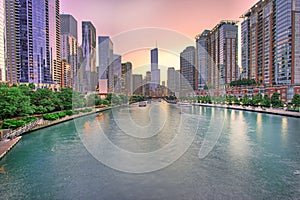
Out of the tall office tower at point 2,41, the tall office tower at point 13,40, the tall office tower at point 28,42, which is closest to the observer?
the tall office tower at point 2,41

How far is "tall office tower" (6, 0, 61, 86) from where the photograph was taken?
8081 centimetres

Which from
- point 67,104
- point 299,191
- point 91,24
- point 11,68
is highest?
point 91,24

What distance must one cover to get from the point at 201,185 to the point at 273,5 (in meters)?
80.4

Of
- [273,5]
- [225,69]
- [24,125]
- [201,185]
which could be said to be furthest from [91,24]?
[201,185]

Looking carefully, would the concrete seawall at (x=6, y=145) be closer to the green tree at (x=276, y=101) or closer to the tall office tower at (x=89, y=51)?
the green tree at (x=276, y=101)

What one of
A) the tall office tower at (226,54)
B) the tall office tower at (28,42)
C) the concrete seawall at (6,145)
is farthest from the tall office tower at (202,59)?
the concrete seawall at (6,145)

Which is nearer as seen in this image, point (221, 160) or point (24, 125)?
point (221, 160)

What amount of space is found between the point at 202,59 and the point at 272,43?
48.0 metres

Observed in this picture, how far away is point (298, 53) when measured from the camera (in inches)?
2357

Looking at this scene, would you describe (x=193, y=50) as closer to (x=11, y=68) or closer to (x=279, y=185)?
(x=11, y=68)

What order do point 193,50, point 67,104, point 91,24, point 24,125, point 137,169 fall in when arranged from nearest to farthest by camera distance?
point 137,169
point 24,125
point 67,104
point 193,50
point 91,24

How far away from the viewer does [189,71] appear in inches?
5167

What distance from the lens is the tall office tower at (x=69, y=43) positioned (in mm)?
165725

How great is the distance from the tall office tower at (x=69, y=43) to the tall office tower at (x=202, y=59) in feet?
293
